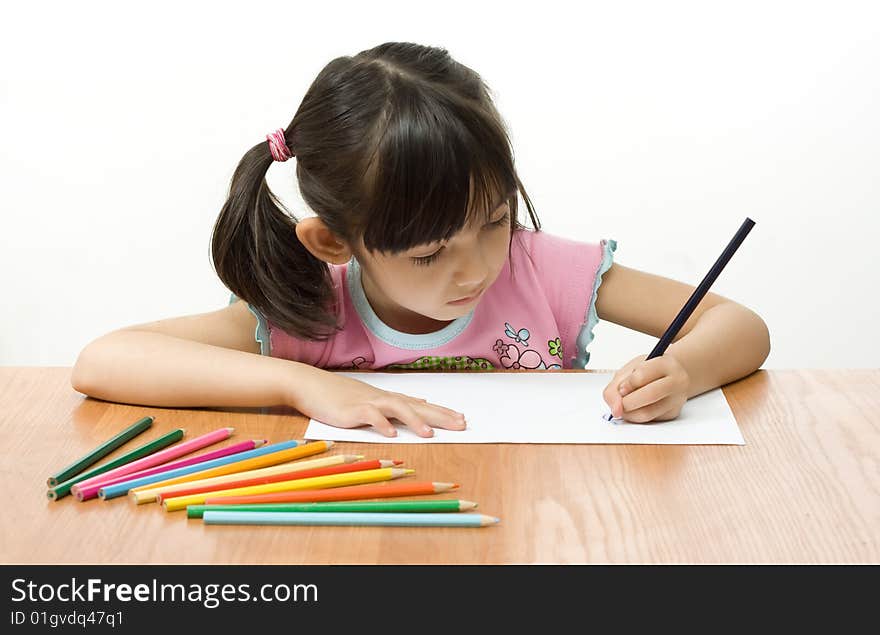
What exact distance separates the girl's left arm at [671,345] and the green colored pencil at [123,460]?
1.16ft

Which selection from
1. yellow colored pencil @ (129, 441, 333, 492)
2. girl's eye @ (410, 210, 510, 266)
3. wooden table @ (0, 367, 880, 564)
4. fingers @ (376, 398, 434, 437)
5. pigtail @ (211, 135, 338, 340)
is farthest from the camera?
pigtail @ (211, 135, 338, 340)

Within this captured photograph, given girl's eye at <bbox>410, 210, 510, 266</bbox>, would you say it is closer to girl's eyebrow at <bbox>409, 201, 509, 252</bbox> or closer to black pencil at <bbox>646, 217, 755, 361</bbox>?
girl's eyebrow at <bbox>409, 201, 509, 252</bbox>

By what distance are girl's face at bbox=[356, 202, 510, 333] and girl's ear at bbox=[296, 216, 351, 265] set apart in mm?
24

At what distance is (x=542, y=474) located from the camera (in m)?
0.83

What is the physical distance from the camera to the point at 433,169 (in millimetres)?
974

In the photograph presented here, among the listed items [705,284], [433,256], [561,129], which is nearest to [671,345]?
[705,284]

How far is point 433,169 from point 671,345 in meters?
0.30

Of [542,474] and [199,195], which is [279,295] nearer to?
[542,474]

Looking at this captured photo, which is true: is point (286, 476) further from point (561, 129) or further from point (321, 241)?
point (561, 129)

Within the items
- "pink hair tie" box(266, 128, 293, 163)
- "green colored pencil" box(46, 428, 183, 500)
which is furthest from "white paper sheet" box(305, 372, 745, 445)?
"pink hair tie" box(266, 128, 293, 163)

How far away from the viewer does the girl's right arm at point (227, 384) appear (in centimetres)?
93

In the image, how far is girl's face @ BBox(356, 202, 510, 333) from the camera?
39.5 inches
